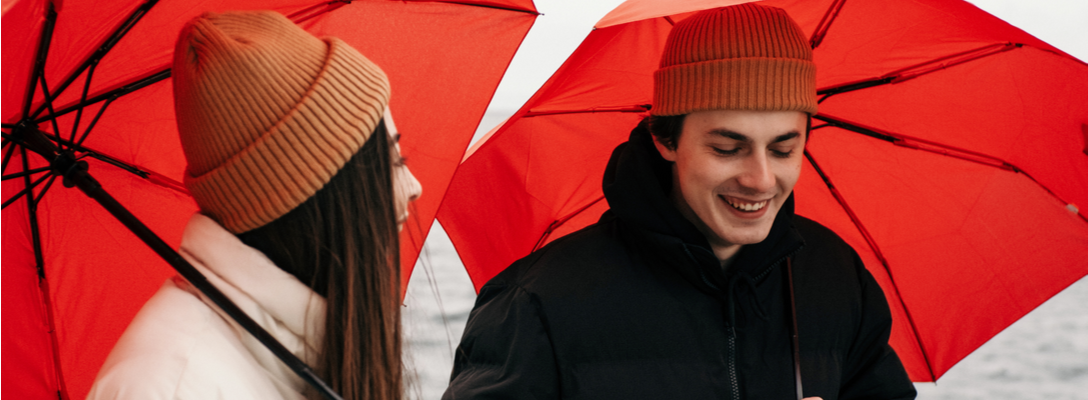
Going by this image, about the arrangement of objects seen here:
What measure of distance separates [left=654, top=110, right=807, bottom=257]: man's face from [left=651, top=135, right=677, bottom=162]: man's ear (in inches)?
1.9

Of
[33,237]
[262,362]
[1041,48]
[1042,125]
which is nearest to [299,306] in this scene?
[262,362]

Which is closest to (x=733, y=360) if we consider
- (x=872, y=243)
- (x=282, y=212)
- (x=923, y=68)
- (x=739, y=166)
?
(x=739, y=166)

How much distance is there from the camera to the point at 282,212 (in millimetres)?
1385

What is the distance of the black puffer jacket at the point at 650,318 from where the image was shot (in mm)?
2127

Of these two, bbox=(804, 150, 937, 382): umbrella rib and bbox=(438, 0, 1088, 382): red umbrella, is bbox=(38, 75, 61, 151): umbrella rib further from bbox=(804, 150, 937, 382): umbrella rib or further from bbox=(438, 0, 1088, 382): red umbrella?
bbox=(804, 150, 937, 382): umbrella rib

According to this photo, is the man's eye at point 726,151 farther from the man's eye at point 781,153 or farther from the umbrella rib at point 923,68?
the umbrella rib at point 923,68

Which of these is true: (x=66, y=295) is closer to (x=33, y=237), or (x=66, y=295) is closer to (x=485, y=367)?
(x=33, y=237)

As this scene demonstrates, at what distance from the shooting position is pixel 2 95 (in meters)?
1.98

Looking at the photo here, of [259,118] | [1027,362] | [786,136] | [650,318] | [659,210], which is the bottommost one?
[1027,362]

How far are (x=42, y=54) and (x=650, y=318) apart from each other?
160cm

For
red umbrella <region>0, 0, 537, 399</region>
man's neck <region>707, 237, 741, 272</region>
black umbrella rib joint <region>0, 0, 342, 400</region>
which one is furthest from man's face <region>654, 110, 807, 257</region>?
black umbrella rib joint <region>0, 0, 342, 400</region>

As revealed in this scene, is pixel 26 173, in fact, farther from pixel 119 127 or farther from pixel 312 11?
pixel 312 11

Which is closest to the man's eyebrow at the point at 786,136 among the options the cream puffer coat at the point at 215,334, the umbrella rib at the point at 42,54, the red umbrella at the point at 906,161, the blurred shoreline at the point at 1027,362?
the red umbrella at the point at 906,161

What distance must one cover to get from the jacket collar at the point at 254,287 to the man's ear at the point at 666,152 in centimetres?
116
